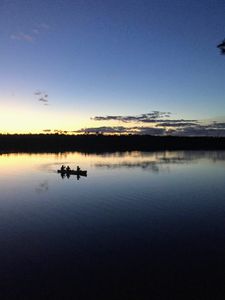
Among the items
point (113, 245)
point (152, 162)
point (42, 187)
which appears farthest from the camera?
point (152, 162)

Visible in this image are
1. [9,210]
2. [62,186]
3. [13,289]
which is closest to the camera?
[13,289]

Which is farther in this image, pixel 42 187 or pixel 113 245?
pixel 42 187

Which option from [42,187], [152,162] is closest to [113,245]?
[42,187]

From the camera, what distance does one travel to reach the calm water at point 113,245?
15.1 meters

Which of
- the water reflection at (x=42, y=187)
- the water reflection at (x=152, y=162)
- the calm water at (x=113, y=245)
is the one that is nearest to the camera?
the calm water at (x=113, y=245)

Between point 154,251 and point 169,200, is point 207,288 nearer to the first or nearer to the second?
point 154,251

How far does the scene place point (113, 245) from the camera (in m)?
20.9

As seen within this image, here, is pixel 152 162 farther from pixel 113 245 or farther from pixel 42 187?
pixel 113 245

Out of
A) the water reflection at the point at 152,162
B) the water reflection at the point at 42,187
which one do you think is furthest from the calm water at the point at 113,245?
the water reflection at the point at 152,162

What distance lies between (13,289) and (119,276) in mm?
4893

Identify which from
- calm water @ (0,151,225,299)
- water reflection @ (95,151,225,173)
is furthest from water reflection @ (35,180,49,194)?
water reflection @ (95,151,225,173)

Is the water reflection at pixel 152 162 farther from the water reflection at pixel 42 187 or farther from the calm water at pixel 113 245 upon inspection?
the calm water at pixel 113 245

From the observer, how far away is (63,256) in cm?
1900

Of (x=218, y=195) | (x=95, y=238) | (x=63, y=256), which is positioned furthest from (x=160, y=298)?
(x=218, y=195)
